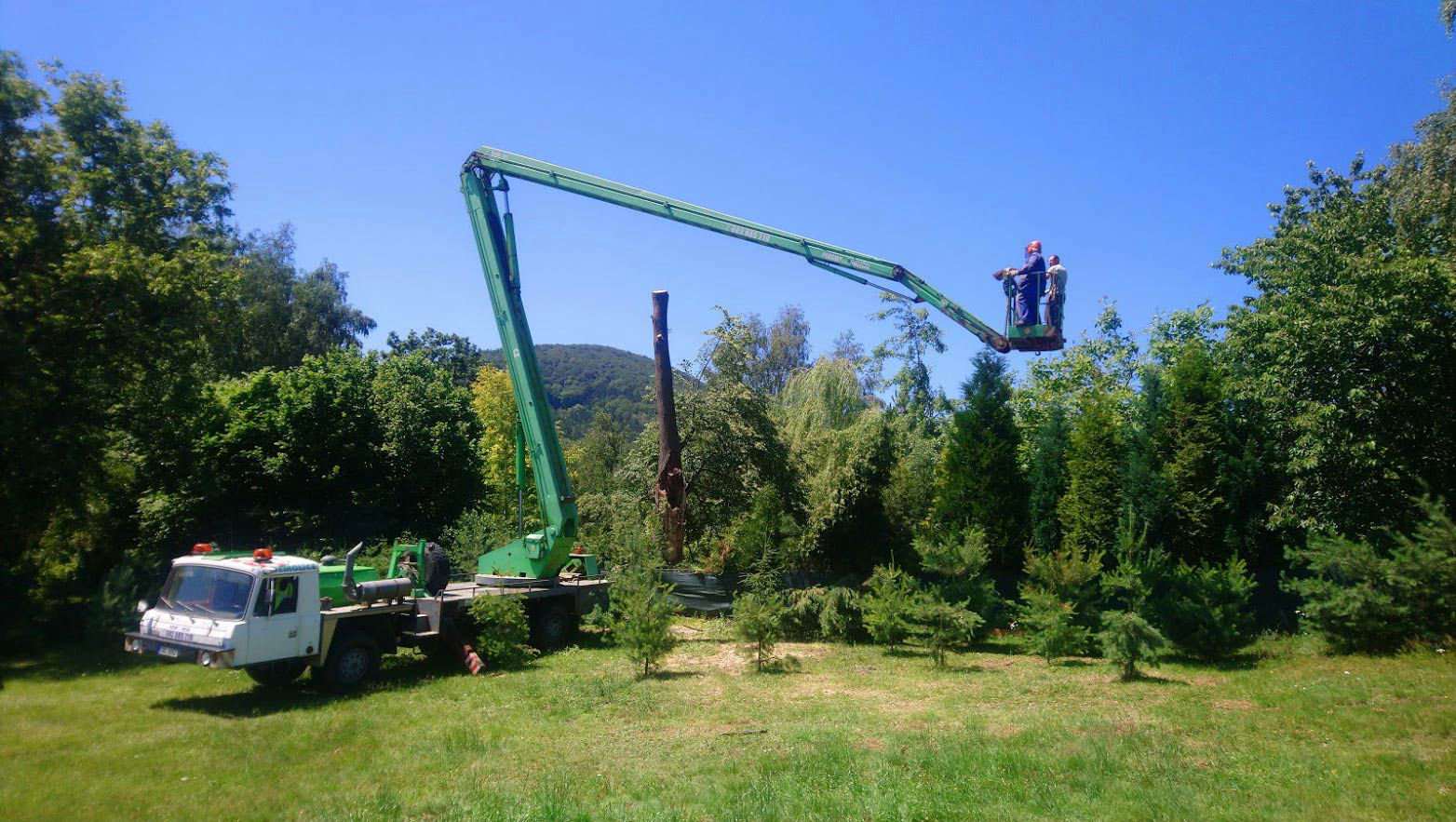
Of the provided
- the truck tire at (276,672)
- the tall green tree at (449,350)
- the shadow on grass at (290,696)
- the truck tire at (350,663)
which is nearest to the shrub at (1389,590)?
the shadow on grass at (290,696)

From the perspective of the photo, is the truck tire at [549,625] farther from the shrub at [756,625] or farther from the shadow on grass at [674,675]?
the shrub at [756,625]

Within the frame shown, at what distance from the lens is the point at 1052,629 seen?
14.4 metres

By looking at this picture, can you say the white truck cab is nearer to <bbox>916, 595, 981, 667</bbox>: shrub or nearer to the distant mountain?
<bbox>916, 595, 981, 667</bbox>: shrub

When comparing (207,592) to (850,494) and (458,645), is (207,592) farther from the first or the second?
(850,494)

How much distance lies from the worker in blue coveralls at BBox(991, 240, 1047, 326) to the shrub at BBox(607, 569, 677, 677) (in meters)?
7.31

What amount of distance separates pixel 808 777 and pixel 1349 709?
7102 mm

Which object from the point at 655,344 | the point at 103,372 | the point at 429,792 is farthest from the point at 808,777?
the point at 103,372

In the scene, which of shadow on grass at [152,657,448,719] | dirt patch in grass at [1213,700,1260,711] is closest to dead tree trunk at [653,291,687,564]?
shadow on grass at [152,657,448,719]

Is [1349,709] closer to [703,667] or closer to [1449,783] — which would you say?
[1449,783]

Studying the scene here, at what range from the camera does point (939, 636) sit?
47.2 feet

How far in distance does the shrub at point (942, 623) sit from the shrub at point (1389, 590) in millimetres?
5474

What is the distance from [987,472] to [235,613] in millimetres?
15678

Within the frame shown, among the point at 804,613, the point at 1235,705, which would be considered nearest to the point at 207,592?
the point at 804,613

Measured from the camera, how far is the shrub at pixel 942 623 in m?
14.4
